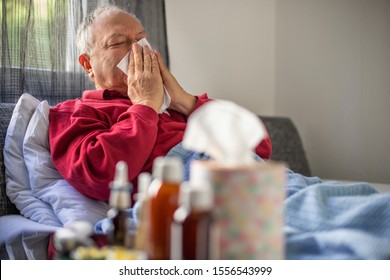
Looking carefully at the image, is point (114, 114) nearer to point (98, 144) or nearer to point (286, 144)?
point (98, 144)

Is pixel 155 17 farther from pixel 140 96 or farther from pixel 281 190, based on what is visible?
pixel 281 190

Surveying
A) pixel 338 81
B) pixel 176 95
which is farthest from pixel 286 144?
pixel 176 95

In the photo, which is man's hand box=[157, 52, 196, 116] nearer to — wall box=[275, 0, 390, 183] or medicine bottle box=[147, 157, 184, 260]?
medicine bottle box=[147, 157, 184, 260]

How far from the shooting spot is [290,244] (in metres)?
0.88

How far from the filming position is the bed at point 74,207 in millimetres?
863

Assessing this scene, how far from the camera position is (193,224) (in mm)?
646

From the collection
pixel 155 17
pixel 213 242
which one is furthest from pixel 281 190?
pixel 155 17

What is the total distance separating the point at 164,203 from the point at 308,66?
2.71 m

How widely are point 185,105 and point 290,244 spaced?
91 cm

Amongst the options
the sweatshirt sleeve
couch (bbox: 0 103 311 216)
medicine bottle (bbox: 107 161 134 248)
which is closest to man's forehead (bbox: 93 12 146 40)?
the sweatshirt sleeve

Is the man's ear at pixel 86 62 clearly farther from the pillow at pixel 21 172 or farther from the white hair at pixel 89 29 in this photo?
the pillow at pixel 21 172

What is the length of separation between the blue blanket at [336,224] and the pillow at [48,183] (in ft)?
2.03

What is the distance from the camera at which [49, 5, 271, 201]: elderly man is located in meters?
1.37

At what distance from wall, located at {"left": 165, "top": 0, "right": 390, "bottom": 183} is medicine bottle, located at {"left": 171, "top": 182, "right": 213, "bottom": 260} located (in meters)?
2.10
